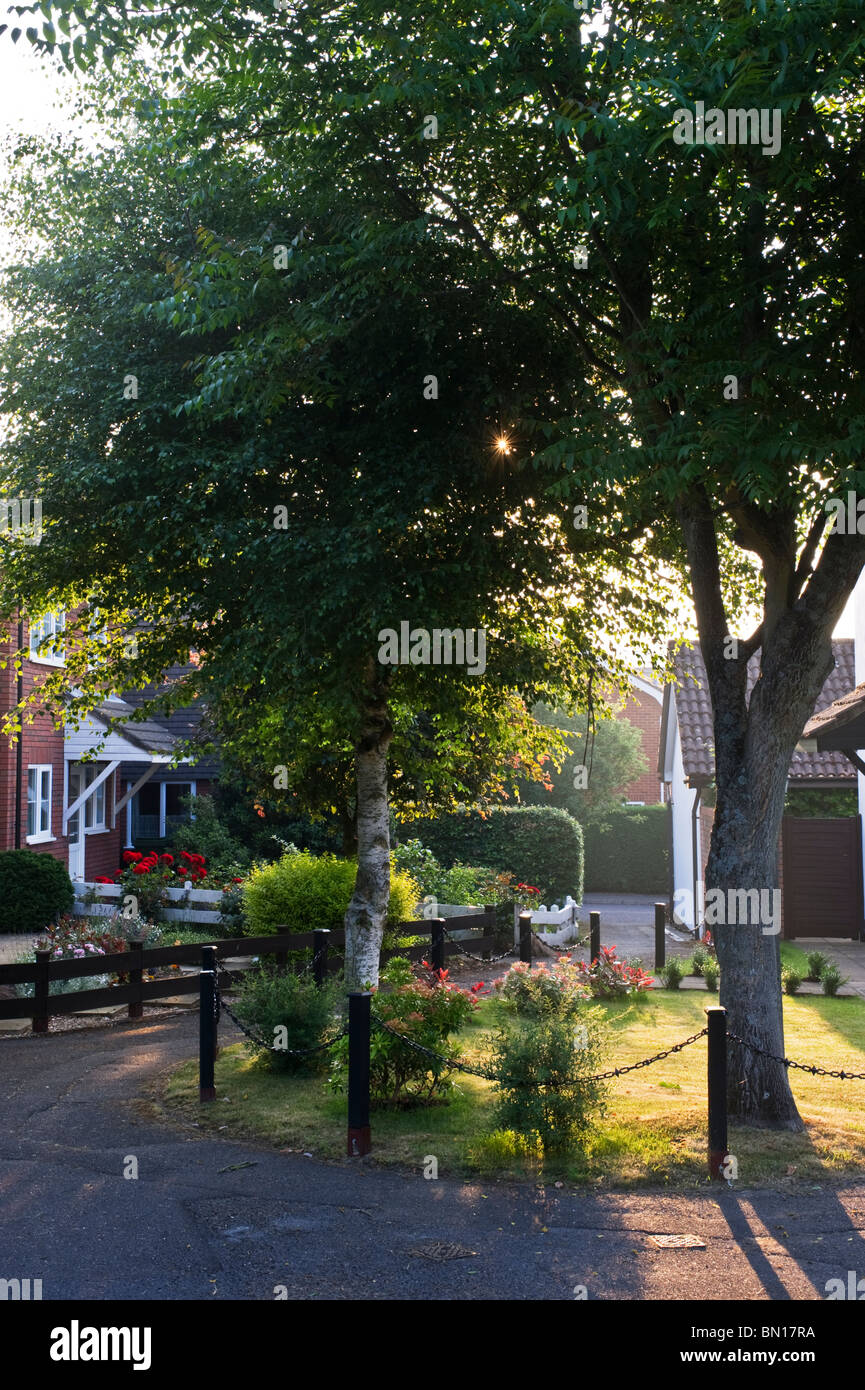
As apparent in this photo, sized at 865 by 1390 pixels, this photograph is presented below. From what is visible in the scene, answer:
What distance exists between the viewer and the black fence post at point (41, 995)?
12695 mm

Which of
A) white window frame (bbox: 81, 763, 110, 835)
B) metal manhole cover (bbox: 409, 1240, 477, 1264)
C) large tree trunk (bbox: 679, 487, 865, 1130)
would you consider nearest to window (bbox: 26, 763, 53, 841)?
white window frame (bbox: 81, 763, 110, 835)

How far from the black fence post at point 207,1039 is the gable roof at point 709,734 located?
40.7 feet

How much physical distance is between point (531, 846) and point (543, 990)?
1216 centimetres

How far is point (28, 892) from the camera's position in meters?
19.1

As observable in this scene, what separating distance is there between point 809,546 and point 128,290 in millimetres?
6619

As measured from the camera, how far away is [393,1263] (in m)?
5.82

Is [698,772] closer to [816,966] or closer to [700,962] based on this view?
[700,962]

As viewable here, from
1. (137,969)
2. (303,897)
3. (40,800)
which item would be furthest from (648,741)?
(137,969)

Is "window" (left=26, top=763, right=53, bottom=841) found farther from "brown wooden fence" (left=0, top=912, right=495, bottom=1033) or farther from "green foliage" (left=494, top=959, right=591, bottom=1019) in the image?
"green foliage" (left=494, top=959, right=591, bottom=1019)

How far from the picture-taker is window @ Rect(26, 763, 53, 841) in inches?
851

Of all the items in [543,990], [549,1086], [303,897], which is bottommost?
[549,1086]

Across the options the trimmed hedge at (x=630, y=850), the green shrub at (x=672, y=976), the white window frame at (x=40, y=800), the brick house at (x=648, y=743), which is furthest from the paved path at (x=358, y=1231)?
the brick house at (x=648, y=743)

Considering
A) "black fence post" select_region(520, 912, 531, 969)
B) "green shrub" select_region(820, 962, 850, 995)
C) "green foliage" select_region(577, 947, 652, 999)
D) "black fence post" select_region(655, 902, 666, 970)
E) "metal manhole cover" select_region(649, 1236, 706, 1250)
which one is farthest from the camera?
"black fence post" select_region(655, 902, 666, 970)

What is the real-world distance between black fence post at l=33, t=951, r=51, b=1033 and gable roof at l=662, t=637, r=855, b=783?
12.0m
